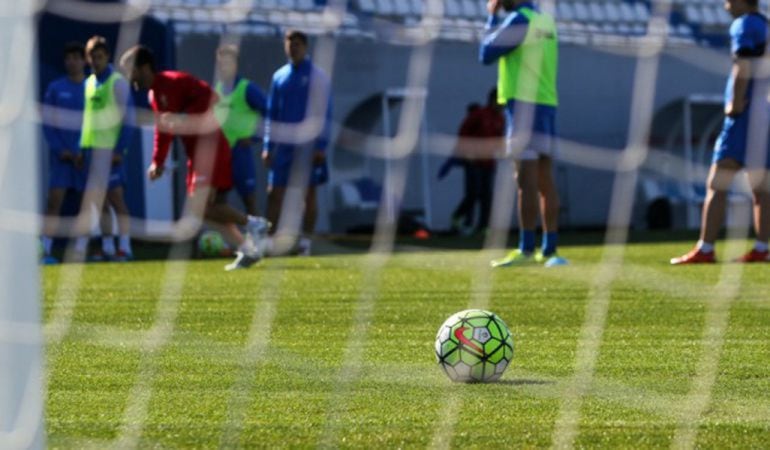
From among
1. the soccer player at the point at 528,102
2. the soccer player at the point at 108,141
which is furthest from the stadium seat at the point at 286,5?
the soccer player at the point at 528,102

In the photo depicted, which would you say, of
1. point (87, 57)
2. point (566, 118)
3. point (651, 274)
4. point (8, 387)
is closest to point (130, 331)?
point (8, 387)

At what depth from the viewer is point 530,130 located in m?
10.3

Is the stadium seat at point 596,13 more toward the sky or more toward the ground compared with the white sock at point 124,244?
more toward the sky

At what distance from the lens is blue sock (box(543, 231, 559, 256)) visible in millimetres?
10406

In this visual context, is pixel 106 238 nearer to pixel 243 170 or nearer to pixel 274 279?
pixel 243 170

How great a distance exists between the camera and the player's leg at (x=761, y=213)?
10289mm

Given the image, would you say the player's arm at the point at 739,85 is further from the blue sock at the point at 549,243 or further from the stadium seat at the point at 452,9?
the stadium seat at the point at 452,9

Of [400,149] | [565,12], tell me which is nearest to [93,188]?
[400,149]

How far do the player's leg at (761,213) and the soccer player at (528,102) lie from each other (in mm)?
1183

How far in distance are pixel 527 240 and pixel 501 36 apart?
4.12ft

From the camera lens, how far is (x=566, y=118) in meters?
18.5

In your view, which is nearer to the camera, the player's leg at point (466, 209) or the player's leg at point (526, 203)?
the player's leg at point (526, 203)

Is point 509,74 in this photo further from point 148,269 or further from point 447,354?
point 447,354

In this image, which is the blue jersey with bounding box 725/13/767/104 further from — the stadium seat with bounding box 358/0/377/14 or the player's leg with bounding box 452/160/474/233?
the player's leg with bounding box 452/160/474/233
